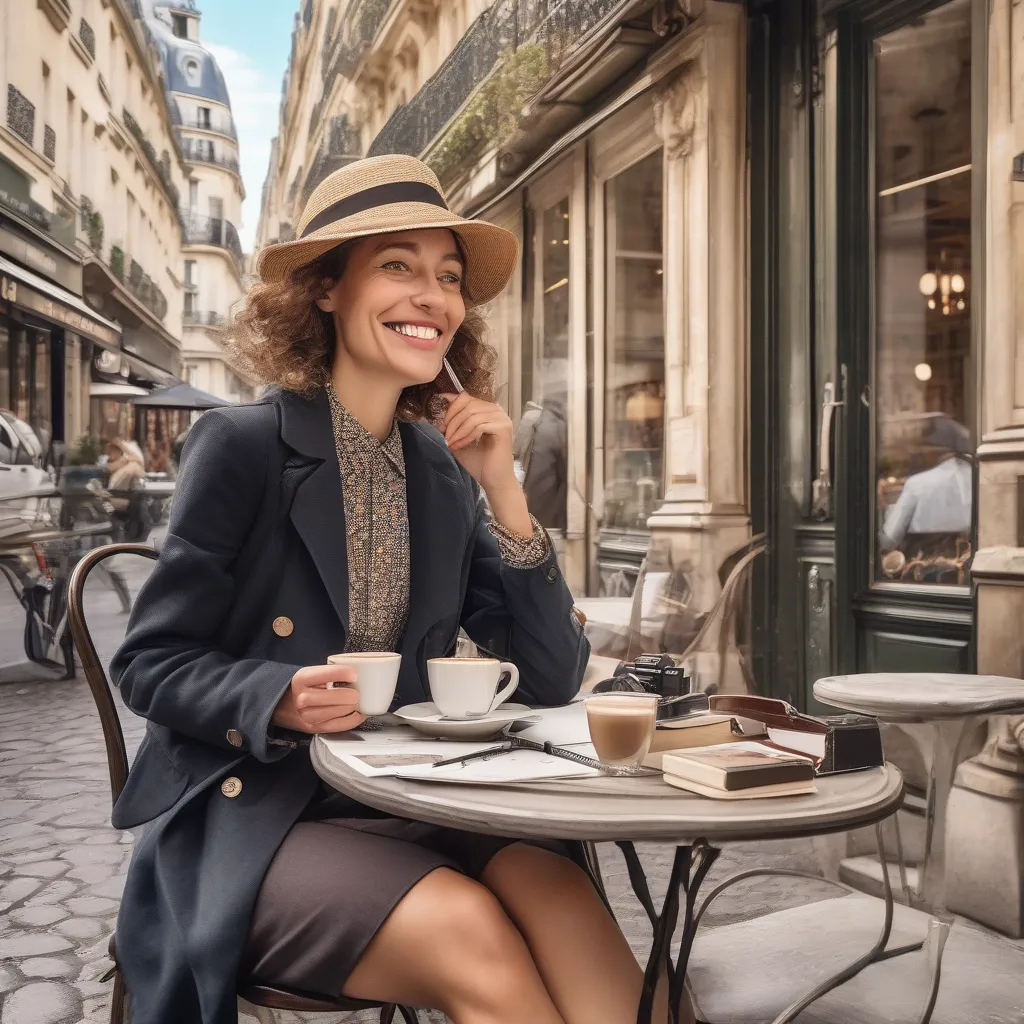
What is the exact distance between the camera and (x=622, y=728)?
3.75 feet

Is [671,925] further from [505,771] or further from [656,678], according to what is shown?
[656,678]

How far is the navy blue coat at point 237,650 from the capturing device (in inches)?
50.6

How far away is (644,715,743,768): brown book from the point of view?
1.22 metres

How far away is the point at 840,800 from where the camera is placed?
1058 millimetres

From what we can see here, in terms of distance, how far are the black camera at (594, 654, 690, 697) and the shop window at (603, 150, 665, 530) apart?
273 centimetres

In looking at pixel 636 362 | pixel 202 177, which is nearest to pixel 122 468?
pixel 202 177

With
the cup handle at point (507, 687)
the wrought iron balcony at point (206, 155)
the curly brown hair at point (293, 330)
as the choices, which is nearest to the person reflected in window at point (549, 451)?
the wrought iron balcony at point (206, 155)

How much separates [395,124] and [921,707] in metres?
2.94

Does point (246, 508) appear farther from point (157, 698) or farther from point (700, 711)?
point (700, 711)

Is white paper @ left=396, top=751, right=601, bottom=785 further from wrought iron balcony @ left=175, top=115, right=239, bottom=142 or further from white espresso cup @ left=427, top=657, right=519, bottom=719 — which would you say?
wrought iron balcony @ left=175, top=115, right=239, bottom=142

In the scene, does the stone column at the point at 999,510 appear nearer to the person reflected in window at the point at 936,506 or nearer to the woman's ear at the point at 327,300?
the person reflected in window at the point at 936,506

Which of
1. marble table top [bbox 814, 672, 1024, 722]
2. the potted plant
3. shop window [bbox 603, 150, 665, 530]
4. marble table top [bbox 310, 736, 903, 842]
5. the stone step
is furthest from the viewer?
shop window [bbox 603, 150, 665, 530]

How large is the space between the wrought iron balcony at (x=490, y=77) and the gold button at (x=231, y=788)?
10.5 feet

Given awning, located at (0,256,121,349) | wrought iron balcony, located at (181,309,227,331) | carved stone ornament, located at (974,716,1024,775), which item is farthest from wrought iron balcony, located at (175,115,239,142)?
carved stone ornament, located at (974,716,1024,775)
